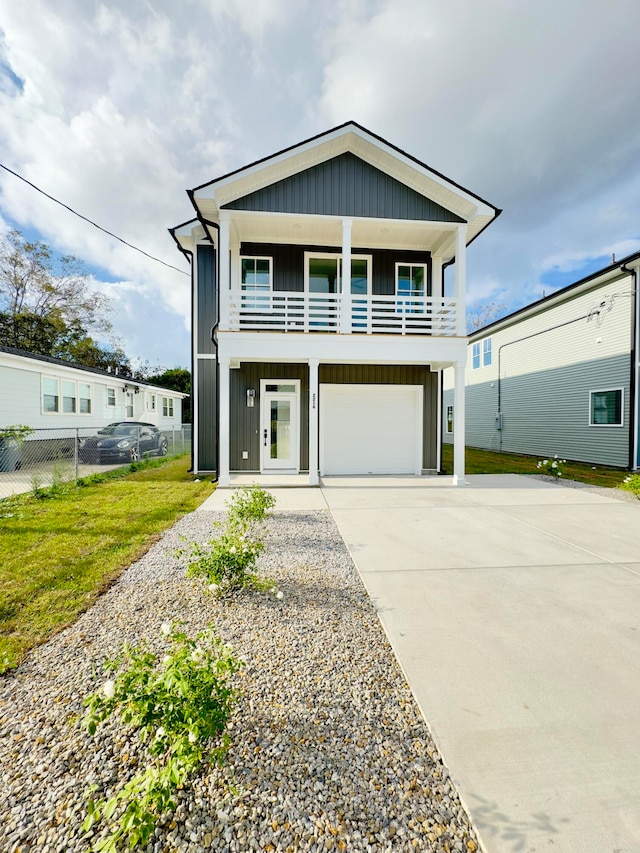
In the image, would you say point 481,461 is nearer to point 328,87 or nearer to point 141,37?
point 328,87

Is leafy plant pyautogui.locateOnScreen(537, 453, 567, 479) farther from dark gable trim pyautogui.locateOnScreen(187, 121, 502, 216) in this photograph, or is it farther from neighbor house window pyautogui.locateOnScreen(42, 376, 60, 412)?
neighbor house window pyautogui.locateOnScreen(42, 376, 60, 412)

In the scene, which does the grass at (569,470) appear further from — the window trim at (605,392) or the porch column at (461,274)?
the porch column at (461,274)

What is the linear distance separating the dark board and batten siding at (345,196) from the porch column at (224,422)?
376cm

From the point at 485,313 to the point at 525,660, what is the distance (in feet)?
124

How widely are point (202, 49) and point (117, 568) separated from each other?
12.4 m

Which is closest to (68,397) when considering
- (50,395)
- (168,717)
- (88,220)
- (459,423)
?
(50,395)

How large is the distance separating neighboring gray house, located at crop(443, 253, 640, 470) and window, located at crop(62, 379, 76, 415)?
14.7 meters

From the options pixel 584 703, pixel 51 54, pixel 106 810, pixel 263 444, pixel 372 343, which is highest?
pixel 51 54

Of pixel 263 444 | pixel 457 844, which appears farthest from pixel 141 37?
pixel 457 844

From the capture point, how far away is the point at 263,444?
10.4m

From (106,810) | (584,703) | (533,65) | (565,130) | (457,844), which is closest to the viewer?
(106,810)

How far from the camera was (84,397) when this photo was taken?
53.8ft

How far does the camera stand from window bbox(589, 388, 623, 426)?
12052 mm

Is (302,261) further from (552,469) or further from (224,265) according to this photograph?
(552,469)
